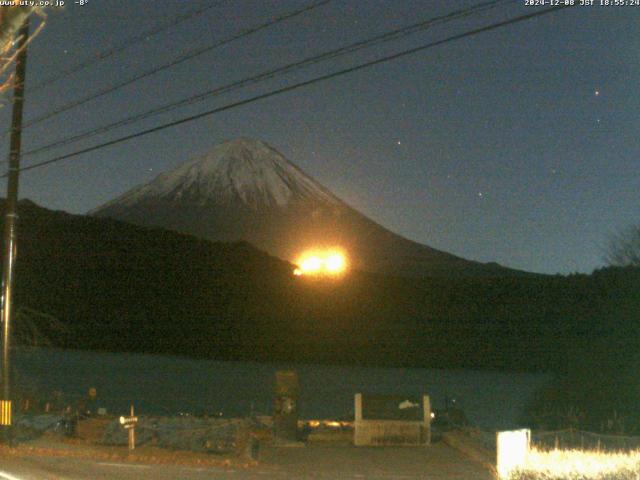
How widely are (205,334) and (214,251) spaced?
94.8 feet

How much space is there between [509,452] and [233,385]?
126 ft

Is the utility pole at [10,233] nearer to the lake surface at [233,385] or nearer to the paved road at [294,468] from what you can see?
the paved road at [294,468]

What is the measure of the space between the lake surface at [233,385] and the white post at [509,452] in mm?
19949

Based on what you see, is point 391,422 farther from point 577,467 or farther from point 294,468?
point 577,467

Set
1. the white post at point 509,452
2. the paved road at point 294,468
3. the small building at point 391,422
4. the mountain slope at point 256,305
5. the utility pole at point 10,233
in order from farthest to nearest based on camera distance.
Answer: the mountain slope at point 256,305, the small building at point 391,422, the utility pole at point 10,233, the paved road at point 294,468, the white post at point 509,452

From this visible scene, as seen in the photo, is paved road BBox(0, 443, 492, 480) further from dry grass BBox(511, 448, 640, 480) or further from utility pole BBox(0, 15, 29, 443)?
utility pole BBox(0, 15, 29, 443)

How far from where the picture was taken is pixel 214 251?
110812 millimetres

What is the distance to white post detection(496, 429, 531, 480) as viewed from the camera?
12.1m

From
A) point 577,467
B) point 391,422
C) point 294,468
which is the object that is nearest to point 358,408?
point 391,422

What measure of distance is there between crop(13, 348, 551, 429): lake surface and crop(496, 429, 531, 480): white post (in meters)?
19.9

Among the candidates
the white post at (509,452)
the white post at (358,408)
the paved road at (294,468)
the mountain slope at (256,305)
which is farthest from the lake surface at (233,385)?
the white post at (509,452)

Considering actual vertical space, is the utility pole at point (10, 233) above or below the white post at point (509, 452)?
above

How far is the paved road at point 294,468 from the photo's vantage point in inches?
519

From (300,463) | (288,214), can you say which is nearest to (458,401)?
(300,463)
